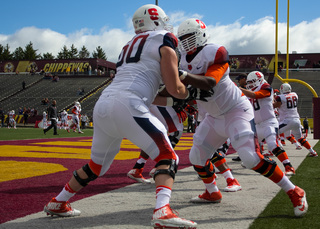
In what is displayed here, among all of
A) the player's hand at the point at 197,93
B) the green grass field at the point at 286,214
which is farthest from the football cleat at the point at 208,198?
the player's hand at the point at 197,93

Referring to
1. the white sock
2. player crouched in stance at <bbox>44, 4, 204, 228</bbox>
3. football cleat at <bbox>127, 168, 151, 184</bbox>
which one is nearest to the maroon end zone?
football cleat at <bbox>127, 168, 151, 184</bbox>

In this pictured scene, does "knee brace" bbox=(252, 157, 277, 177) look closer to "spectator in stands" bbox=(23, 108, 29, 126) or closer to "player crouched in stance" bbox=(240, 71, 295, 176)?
"player crouched in stance" bbox=(240, 71, 295, 176)

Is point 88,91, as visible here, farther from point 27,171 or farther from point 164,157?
point 164,157

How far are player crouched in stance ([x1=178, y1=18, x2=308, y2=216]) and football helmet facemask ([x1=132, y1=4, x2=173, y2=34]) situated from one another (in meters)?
0.48

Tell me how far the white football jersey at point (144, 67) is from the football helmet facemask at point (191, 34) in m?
0.66

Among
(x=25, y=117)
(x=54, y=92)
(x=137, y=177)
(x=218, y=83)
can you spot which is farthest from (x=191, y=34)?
(x=54, y=92)

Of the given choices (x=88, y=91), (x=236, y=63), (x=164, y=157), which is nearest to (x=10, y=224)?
(x=164, y=157)

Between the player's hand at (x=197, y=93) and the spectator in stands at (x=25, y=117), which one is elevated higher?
A: the player's hand at (x=197, y=93)

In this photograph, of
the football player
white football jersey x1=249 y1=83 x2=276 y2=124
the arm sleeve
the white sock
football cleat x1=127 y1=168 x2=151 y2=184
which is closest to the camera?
the white sock

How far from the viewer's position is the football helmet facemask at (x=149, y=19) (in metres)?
3.25

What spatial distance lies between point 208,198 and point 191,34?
1.67m

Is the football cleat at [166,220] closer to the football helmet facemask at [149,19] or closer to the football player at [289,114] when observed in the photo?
the football helmet facemask at [149,19]

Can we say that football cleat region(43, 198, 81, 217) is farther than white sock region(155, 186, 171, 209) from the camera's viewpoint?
Yes

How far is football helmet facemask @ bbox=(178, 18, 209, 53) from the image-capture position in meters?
3.72
